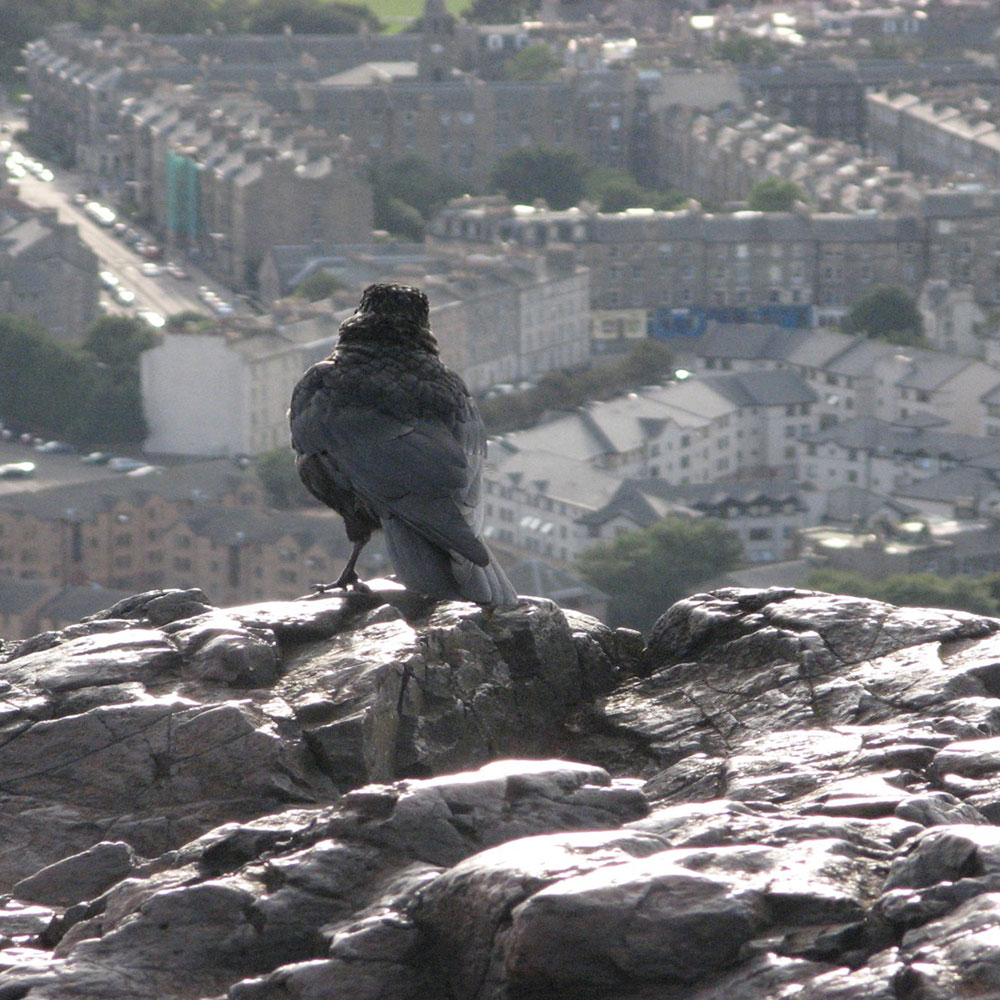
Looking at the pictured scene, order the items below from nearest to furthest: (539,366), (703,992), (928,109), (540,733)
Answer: (703,992), (540,733), (539,366), (928,109)

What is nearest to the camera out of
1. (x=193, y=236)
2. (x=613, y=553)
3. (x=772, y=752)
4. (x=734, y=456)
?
(x=772, y=752)

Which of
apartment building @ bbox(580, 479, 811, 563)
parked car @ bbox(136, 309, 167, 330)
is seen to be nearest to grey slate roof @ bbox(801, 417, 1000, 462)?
apartment building @ bbox(580, 479, 811, 563)

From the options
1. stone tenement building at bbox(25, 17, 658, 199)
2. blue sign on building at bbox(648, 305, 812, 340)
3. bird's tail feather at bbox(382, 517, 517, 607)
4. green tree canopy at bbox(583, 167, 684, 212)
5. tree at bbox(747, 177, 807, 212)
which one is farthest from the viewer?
stone tenement building at bbox(25, 17, 658, 199)

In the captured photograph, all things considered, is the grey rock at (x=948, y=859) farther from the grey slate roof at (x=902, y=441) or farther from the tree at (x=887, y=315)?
the tree at (x=887, y=315)

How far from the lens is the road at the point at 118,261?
103625 mm

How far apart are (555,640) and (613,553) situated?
203 ft

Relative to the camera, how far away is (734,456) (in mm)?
88875

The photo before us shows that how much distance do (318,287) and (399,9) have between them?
3029 inches

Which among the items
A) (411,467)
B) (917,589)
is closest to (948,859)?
(411,467)

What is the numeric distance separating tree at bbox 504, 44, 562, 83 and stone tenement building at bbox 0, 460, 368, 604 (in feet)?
241

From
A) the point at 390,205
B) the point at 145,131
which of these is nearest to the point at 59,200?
the point at 145,131

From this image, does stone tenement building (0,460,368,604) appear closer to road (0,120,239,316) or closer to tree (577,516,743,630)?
tree (577,516,743,630)

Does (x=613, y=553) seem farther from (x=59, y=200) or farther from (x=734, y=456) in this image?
(x=59, y=200)

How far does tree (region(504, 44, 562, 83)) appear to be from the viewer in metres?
146
